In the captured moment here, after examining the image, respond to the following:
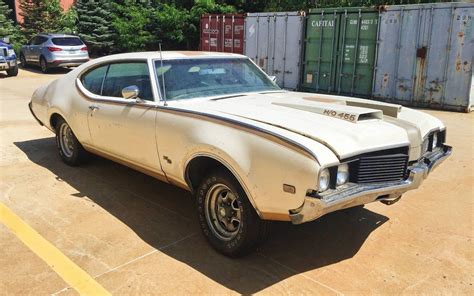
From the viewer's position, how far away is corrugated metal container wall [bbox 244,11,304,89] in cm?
1427

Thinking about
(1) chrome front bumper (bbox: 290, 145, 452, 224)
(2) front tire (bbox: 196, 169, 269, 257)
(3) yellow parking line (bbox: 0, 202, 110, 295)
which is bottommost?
(3) yellow parking line (bbox: 0, 202, 110, 295)

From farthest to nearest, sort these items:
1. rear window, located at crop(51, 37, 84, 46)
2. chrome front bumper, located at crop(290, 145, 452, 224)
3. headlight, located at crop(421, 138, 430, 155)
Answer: rear window, located at crop(51, 37, 84, 46) < headlight, located at crop(421, 138, 430, 155) < chrome front bumper, located at crop(290, 145, 452, 224)

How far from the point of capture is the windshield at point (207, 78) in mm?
4504

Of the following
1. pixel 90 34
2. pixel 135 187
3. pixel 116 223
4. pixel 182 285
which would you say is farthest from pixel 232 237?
pixel 90 34

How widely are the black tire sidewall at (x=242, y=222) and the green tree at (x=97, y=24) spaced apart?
24.8 m

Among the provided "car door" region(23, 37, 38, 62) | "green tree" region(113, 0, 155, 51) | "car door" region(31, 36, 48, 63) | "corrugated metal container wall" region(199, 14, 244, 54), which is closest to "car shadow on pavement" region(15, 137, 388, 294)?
"corrugated metal container wall" region(199, 14, 244, 54)

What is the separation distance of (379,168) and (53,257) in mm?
2677

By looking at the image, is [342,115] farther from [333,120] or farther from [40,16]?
[40,16]

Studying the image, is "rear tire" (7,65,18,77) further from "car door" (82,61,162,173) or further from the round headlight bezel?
the round headlight bezel

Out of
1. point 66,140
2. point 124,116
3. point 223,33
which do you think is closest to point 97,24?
point 223,33

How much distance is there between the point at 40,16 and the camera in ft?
92.6

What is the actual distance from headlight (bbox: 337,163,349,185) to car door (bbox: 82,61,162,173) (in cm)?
178

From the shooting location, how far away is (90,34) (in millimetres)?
27375

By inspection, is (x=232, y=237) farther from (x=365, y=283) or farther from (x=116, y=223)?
(x=116, y=223)
